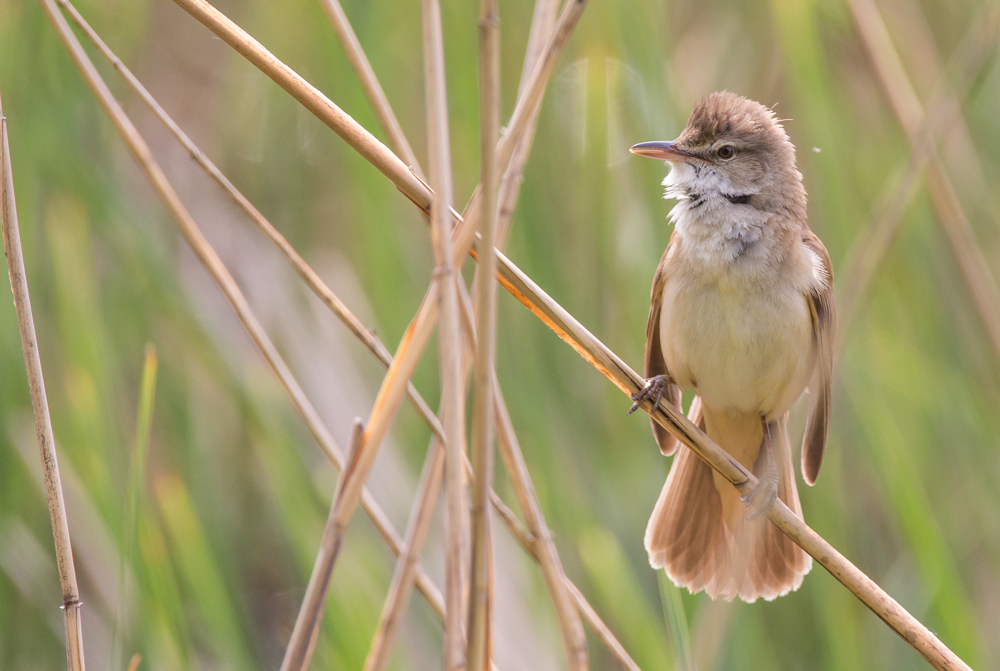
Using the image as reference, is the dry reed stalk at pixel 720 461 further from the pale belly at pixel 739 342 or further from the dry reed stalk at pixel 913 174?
the dry reed stalk at pixel 913 174

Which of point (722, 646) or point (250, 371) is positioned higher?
point (250, 371)

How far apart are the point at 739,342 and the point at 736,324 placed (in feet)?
0.15

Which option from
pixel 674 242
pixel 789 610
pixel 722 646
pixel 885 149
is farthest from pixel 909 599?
pixel 885 149

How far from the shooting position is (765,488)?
2148mm

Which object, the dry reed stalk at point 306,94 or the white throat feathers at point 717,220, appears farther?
the white throat feathers at point 717,220

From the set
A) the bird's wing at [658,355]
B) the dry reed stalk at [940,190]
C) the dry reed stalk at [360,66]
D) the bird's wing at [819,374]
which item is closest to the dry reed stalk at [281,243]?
the dry reed stalk at [360,66]

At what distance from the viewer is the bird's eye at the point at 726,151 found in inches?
92.9

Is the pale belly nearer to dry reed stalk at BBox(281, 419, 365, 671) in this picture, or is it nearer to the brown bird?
the brown bird

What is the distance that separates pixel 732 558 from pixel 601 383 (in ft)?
3.32

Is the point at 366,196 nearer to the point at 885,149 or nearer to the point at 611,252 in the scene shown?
the point at 611,252

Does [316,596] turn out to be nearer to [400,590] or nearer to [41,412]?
[400,590]

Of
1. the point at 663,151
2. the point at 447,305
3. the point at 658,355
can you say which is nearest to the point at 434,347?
the point at 658,355

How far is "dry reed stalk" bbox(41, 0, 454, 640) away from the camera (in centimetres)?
169

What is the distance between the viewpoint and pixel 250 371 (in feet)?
9.25
